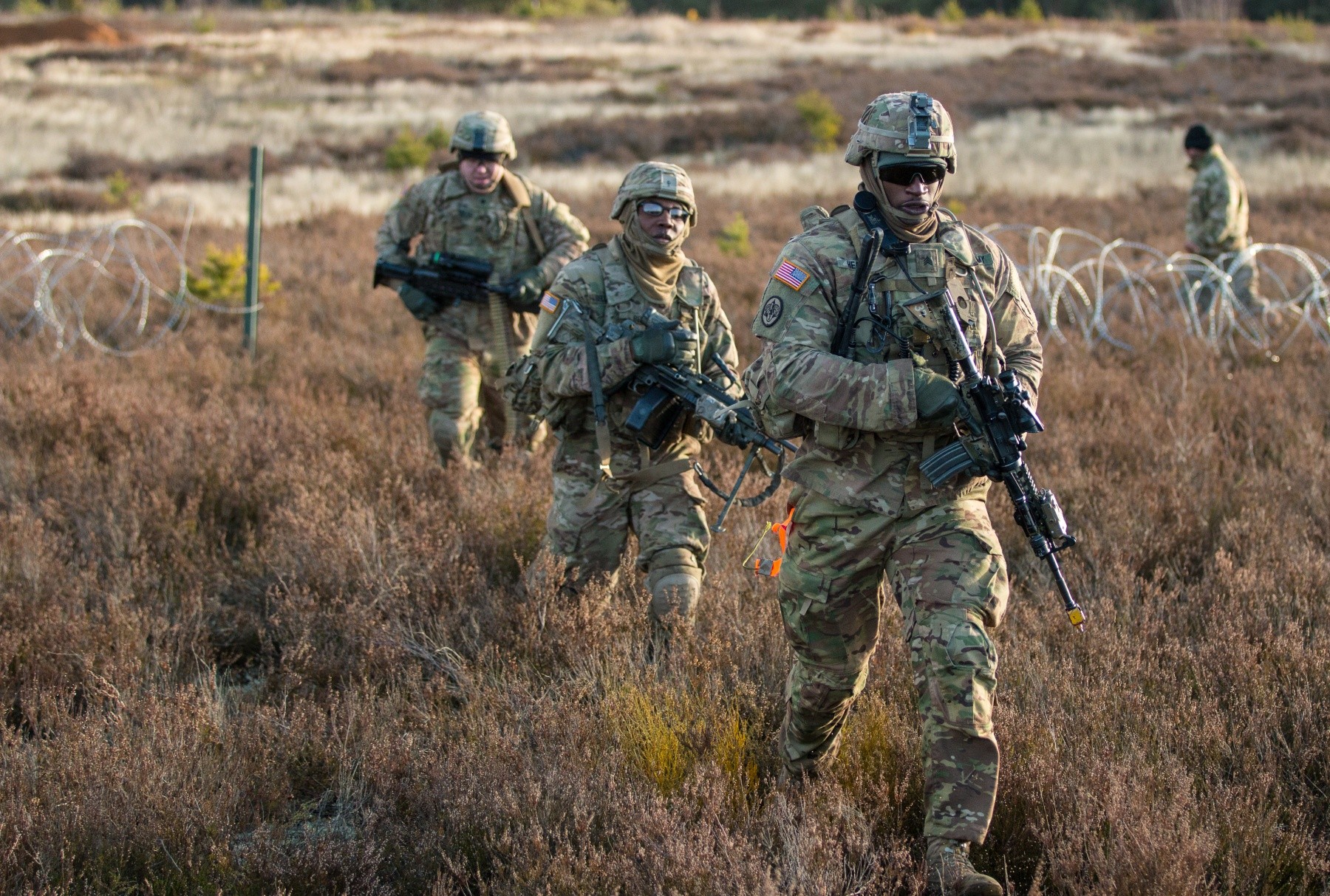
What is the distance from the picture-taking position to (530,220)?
6988 mm

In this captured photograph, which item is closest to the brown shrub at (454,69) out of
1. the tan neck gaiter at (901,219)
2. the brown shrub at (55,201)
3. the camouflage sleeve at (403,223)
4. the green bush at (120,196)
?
the brown shrub at (55,201)

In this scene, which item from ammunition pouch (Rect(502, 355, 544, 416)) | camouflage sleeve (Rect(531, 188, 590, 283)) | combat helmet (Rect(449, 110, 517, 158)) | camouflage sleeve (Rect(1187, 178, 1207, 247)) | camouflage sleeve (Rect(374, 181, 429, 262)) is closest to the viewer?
ammunition pouch (Rect(502, 355, 544, 416))

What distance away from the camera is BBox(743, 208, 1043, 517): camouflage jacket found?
325 cm

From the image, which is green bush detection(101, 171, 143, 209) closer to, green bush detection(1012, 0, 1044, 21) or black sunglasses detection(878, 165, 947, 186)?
black sunglasses detection(878, 165, 947, 186)

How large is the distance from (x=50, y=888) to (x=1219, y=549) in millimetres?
4248

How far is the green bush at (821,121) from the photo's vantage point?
73.8 ft

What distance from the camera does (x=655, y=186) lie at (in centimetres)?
450

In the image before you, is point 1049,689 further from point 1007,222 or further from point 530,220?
point 1007,222

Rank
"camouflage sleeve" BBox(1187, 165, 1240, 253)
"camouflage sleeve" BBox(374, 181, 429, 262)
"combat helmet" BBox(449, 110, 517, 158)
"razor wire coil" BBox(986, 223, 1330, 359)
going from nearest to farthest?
"combat helmet" BBox(449, 110, 517, 158) → "camouflage sleeve" BBox(374, 181, 429, 262) → "razor wire coil" BBox(986, 223, 1330, 359) → "camouflage sleeve" BBox(1187, 165, 1240, 253)

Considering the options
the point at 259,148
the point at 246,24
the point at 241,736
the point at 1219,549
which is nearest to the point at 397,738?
the point at 241,736

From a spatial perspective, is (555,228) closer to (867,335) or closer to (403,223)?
(403,223)

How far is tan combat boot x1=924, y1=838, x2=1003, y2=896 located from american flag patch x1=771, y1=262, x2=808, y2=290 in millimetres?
1476

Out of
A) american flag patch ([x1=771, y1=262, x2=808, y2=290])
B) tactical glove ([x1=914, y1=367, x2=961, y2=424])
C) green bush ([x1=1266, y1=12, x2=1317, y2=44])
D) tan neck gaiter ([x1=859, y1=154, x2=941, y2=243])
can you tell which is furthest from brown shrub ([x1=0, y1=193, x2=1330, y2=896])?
green bush ([x1=1266, y1=12, x2=1317, y2=44])

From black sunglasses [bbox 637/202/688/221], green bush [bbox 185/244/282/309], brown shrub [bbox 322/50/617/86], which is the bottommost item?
green bush [bbox 185/244/282/309]
